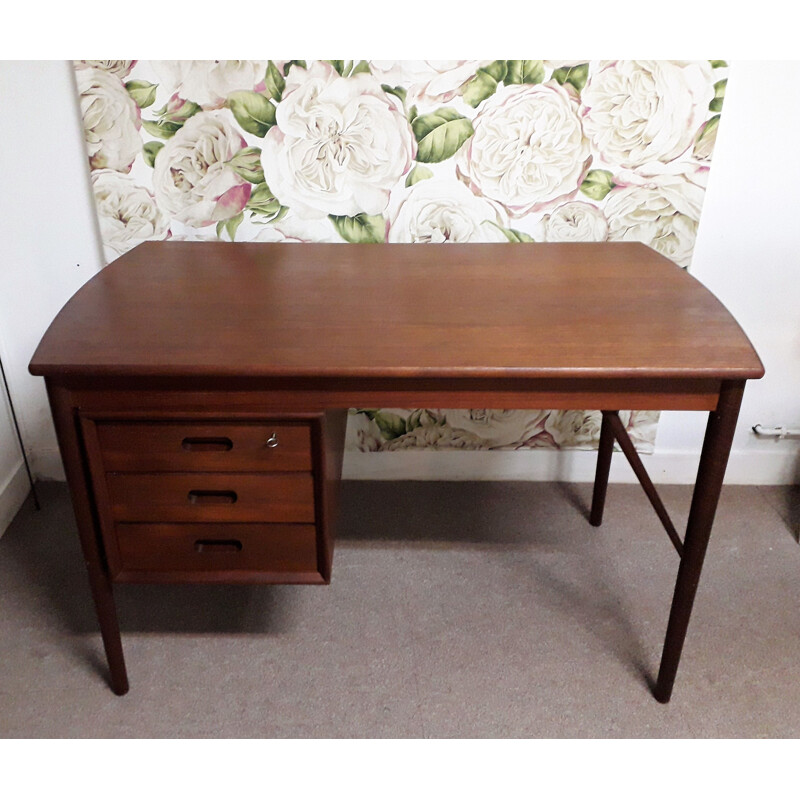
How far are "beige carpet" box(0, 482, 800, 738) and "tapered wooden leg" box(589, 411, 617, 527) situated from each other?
50 mm

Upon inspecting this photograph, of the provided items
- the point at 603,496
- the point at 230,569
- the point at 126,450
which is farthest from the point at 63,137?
the point at 603,496

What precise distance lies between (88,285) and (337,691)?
0.92m

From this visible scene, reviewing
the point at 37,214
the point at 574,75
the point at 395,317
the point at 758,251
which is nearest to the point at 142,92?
the point at 37,214

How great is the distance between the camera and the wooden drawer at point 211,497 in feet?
4.02

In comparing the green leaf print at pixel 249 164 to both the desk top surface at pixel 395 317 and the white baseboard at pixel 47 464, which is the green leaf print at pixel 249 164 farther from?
the white baseboard at pixel 47 464

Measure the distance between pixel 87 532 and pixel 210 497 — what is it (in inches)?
8.6

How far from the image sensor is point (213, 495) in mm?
1265

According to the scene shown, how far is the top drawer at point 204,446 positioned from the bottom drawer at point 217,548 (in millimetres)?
120

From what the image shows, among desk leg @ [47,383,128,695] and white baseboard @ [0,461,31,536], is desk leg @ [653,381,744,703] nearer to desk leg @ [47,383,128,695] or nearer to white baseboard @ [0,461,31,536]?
desk leg @ [47,383,128,695]

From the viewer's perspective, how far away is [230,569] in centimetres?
130

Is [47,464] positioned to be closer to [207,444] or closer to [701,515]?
[207,444]

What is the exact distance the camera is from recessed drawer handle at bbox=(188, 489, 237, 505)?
1.25m

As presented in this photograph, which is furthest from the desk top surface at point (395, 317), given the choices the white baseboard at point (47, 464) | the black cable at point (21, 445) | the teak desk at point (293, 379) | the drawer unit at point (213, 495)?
the white baseboard at point (47, 464)

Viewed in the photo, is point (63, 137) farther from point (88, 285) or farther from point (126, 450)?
point (126, 450)
